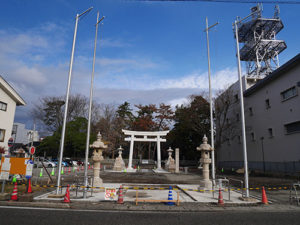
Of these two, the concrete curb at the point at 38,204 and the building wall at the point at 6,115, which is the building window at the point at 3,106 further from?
the concrete curb at the point at 38,204

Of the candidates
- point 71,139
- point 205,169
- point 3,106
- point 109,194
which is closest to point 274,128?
point 205,169

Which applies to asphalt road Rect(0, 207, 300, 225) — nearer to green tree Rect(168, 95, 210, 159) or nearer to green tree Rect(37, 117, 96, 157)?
green tree Rect(168, 95, 210, 159)

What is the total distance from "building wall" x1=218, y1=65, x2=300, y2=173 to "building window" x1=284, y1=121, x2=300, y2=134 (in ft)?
1.07

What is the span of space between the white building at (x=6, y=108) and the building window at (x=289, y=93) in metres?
32.9

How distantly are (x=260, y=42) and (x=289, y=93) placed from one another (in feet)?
52.3

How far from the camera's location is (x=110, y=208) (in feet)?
26.8

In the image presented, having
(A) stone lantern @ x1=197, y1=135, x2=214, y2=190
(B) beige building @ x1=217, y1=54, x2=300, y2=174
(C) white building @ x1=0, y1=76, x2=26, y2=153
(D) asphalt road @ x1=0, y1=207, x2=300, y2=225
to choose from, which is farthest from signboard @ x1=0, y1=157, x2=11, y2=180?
(B) beige building @ x1=217, y1=54, x2=300, y2=174

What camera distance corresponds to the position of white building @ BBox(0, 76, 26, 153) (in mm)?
23438

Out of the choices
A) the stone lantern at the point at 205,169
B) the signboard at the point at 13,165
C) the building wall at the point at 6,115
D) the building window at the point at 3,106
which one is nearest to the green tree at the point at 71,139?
the building wall at the point at 6,115

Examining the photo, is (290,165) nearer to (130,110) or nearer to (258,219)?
(258,219)

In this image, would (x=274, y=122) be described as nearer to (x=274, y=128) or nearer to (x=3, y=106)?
(x=274, y=128)

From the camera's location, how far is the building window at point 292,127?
22395 millimetres

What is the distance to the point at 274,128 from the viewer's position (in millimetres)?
26438

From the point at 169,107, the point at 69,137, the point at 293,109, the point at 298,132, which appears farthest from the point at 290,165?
the point at 69,137
